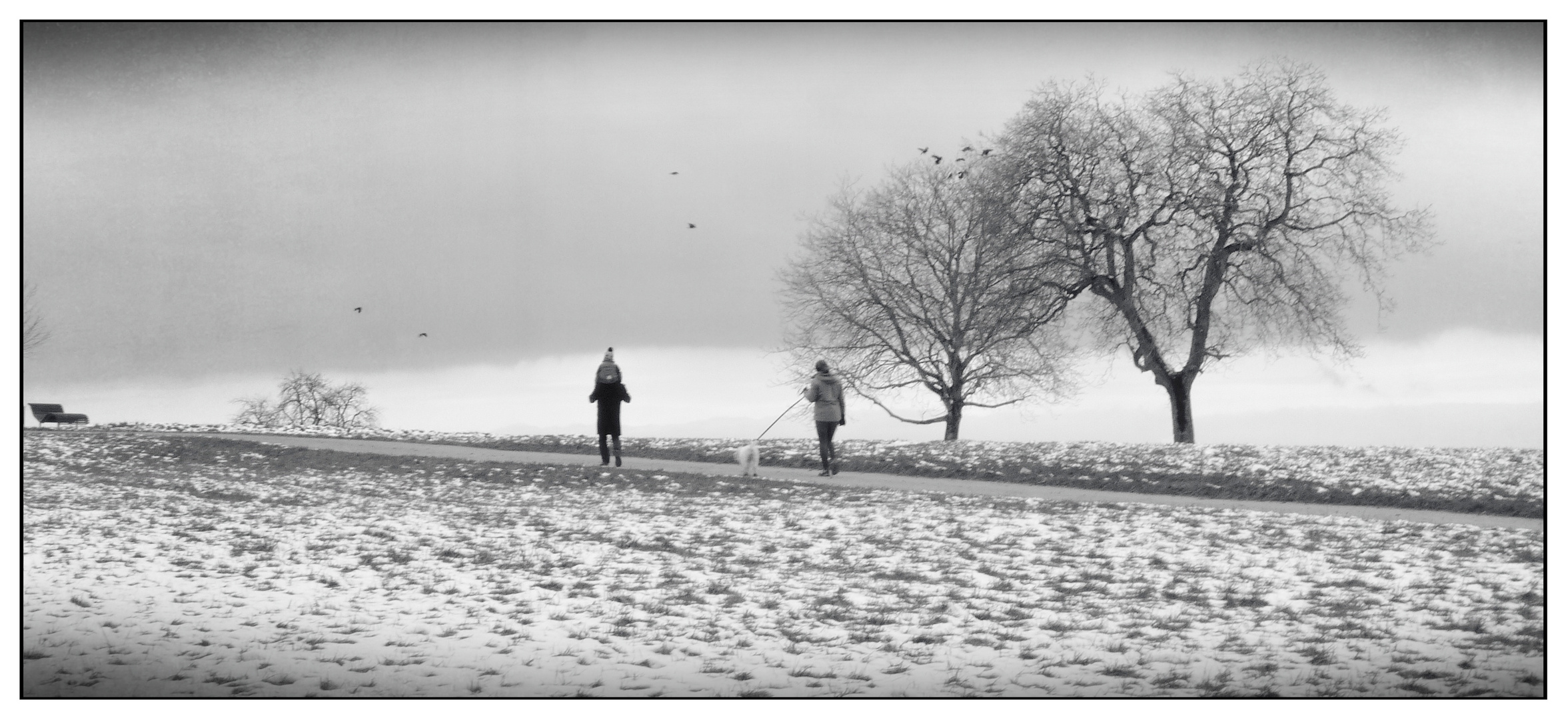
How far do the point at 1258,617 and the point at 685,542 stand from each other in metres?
4.95

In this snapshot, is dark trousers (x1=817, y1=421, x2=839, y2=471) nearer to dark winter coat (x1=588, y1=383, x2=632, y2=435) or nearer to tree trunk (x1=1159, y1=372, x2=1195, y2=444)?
dark winter coat (x1=588, y1=383, x2=632, y2=435)

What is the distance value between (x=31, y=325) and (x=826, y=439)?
9.32m

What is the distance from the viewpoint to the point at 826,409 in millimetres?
16062

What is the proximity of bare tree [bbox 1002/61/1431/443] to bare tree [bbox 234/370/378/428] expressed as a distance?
18478 mm

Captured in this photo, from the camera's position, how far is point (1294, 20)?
33.8ft

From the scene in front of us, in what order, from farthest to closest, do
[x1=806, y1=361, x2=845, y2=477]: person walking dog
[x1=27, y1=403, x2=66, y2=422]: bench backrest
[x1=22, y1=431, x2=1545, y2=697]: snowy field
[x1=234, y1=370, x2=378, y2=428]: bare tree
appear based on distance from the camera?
1. [x1=234, y1=370, x2=378, y2=428]: bare tree
2. [x1=27, y1=403, x2=66, y2=422]: bench backrest
3. [x1=806, y1=361, x2=845, y2=477]: person walking dog
4. [x1=22, y1=431, x2=1545, y2=697]: snowy field

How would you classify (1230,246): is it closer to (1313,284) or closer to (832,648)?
(1313,284)

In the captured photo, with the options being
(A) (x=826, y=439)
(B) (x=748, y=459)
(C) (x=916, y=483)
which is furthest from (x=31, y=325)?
(C) (x=916, y=483)

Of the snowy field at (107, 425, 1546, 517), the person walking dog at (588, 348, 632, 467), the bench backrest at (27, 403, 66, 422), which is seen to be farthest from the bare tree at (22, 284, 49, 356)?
the bench backrest at (27, 403, 66, 422)

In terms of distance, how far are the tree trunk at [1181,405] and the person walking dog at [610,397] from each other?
10.5m

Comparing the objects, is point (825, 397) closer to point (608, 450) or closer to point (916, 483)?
point (916, 483)

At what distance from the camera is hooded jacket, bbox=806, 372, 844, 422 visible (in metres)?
16.0

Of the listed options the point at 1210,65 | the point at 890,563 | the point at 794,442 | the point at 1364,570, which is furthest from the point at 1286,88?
the point at 890,563

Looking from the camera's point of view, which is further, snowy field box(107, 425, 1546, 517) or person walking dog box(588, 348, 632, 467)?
person walking dog box(588, 348, 632, 467)
